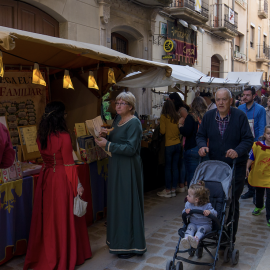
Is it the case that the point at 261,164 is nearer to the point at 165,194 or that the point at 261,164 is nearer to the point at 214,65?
the point at 165,194

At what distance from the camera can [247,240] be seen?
4492 mm

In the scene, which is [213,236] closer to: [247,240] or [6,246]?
[247,240]

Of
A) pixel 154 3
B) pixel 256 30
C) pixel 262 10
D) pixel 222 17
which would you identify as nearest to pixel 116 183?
pixel 154 3

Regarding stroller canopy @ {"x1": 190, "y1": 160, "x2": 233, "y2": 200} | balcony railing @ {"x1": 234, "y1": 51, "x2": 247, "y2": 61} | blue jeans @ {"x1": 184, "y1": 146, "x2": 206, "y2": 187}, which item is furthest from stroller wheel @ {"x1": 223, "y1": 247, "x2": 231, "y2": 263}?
balcony railing @ {"x1": 234, "y1": 51, "x2": 247, "y2": 61}

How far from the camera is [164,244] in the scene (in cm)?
433

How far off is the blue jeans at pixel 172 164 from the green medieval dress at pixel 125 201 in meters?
2.78

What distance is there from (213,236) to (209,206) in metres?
0.33

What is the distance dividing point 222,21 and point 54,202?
1850 centimetres

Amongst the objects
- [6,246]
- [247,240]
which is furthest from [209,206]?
[6,246]

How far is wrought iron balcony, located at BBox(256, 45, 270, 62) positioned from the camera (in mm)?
28773

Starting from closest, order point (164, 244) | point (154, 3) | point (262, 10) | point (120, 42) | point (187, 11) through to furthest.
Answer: point (164, 244), point (154, 3), point (120, 42), point (187, 11), point (262, 10)

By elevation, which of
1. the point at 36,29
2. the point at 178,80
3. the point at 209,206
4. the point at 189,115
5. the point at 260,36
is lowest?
the point at 209,206

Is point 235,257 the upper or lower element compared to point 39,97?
lower

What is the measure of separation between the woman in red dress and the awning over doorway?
0.75 metres
